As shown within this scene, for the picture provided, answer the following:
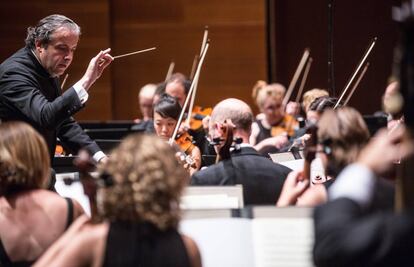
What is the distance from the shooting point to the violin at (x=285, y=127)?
8422mm

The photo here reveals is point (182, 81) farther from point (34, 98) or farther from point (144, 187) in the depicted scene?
point (144, 187)

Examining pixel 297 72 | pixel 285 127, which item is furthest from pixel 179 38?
pixel 285 127

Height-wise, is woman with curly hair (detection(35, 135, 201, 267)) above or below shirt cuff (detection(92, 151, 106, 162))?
above

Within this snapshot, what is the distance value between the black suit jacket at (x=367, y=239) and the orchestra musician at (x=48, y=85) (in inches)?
89.2

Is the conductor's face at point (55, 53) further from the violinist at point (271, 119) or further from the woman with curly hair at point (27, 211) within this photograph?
the violinist at point (271, 119)

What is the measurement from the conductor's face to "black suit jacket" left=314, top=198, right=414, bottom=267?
8.58ft

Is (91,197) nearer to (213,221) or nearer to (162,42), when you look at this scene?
(213,221)

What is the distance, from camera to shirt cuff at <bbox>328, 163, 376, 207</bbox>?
2.54 meters

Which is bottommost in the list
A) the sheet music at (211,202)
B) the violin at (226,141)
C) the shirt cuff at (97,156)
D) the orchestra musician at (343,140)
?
the shirt cuff at (97,156)

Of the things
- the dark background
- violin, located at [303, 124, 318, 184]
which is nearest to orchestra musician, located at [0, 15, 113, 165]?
violin, located at [303, 124, 318, 184]

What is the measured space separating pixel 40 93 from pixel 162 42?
18.7ft

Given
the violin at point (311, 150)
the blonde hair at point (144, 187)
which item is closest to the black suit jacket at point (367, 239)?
the blonde hair at point (144, 187)

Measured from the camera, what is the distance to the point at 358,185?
2.54 m

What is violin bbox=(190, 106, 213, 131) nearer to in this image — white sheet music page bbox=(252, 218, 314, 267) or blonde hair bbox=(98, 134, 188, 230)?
white sheet music page bbox=(252, 218, 314, 267)
